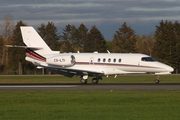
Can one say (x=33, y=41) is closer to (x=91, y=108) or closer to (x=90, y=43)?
(x=91, y=108)

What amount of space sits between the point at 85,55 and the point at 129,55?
158 inches

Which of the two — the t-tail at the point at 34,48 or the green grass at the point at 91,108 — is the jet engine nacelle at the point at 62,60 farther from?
the green grass at the point at 91,108

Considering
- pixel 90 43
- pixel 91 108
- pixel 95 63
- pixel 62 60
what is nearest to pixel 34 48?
pixel 62 60

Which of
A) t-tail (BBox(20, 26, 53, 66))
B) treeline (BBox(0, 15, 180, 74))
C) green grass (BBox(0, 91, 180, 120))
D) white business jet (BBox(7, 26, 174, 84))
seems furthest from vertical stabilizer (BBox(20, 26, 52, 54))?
treeline (BBox(0, 15, 180, 74))

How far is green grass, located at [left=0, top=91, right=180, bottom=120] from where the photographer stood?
55.2 feet

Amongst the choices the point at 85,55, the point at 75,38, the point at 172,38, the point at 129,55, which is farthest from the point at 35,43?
the point at 75,38

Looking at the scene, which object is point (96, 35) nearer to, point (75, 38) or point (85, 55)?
point (75, 38)

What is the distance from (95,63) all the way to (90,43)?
56471 millimetres

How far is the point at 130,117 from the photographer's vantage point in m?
16.5

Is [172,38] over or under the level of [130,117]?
over

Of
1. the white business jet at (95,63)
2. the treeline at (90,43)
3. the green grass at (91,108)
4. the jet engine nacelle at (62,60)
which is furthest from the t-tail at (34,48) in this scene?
the treeline at (90,43)

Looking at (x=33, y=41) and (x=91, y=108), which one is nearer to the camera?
(x=91, y=108)

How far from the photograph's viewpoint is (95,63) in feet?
140

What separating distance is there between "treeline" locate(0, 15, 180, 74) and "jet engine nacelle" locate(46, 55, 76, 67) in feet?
144
